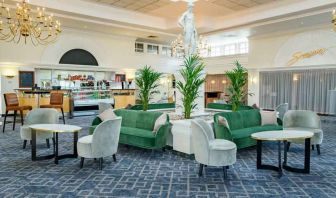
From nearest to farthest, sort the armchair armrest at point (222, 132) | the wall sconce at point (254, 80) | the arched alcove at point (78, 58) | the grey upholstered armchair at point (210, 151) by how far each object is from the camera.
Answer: the grey upholstered armchair at point (210, 151) → the armchair armrest at point (222, 132) → the arched alcove at point (78, 58) → the wall sconce at point (254, 80)

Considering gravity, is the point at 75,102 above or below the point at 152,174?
above

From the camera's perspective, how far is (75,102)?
11281mm

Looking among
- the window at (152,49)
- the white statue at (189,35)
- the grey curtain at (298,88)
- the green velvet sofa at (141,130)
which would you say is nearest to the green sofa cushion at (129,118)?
the green velvet sofa at (141,130)

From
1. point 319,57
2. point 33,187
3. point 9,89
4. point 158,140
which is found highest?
point 319,57

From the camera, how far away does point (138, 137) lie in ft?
17.6

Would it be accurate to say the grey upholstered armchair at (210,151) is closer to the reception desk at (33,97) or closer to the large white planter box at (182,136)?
the large white planter box at (182,136)

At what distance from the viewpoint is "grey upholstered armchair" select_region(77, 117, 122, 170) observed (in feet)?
14.2

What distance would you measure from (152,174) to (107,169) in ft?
2.68

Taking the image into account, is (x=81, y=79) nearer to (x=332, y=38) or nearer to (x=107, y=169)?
(x=107, y=169)

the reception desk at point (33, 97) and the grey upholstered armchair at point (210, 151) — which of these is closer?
the grey upholstered armchair at point (210, 151)

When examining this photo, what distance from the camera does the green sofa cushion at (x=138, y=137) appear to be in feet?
17.1

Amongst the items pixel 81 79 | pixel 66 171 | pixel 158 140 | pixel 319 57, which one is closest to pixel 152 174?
pixel 158 140

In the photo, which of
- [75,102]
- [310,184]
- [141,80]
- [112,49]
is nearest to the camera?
[310,184]

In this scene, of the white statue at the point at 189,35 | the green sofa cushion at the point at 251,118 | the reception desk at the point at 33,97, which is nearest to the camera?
the green sofa cushion at the point at 251,118
